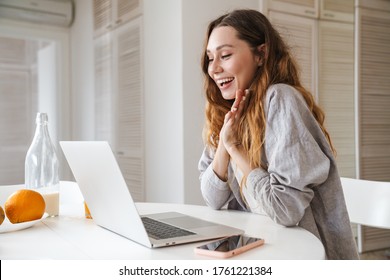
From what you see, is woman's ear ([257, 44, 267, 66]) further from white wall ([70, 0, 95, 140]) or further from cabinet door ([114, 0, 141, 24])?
white wall ([70, 0, 95, 140])

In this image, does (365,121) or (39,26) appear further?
(39,26)

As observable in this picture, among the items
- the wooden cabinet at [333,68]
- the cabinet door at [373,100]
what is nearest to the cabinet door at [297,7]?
the wooden cabinet at [333,68]

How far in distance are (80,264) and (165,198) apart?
5.18 ft

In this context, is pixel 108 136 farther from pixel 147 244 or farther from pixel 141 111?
pixel 147 244

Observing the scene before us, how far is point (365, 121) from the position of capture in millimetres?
2518

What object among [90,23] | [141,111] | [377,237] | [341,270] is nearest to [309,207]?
[341,270]

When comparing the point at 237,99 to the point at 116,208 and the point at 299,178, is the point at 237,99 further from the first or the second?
the point at 116,208

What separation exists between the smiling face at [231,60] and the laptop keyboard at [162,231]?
1.28 feet

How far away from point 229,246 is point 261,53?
54 centimetres

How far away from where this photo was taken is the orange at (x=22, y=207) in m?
0.76

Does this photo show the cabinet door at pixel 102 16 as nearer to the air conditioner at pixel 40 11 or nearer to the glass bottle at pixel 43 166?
the air conditioner at pixel 40 11

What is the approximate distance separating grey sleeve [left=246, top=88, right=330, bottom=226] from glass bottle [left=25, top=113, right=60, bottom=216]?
17.1 inches

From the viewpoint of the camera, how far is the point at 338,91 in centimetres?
257

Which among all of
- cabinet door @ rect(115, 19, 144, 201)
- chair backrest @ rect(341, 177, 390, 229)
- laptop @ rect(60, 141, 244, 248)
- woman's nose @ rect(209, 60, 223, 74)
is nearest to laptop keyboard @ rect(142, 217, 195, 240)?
laptop @ rect(60, 141, 244, 248)
